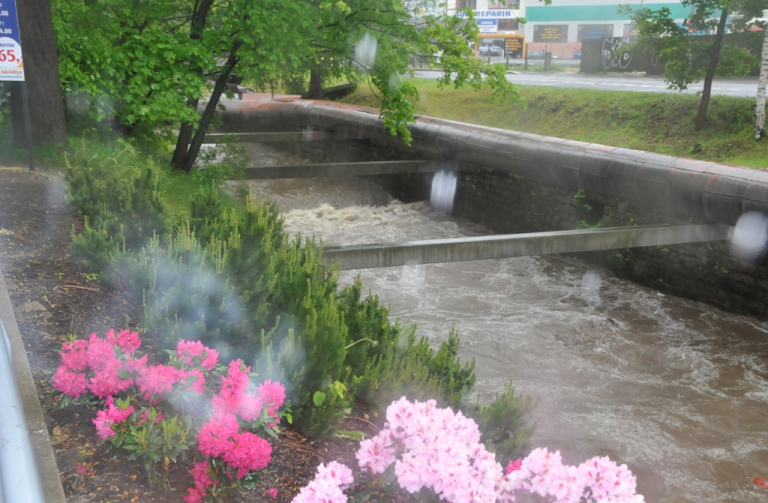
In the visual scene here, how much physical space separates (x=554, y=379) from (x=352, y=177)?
37.3 ft

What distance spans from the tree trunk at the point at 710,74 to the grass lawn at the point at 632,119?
0.18 m

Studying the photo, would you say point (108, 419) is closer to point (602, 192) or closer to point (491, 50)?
point (602, 192)

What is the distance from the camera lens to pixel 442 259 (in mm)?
8305

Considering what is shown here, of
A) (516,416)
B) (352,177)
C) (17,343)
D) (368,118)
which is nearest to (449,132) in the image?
(368,118)

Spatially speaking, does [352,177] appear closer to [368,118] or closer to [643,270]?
[368,118]

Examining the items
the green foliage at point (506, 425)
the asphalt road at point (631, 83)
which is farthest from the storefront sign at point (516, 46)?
the green foliage at point (506, 425)

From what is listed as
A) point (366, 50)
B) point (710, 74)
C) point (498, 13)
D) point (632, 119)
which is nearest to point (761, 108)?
point (710, 74)

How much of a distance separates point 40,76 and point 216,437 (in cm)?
774

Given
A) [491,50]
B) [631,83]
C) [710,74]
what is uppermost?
[491,50]

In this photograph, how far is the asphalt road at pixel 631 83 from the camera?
53.8ft

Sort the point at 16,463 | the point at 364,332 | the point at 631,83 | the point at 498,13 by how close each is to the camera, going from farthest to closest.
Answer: the point at 498,13
the point at 631,83
the point at 364,332
the point at 16,463

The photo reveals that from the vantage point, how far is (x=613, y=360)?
8211 mm

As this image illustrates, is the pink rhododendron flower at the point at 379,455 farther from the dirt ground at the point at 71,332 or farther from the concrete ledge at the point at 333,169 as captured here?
the concrete ledge at the point at 333,169

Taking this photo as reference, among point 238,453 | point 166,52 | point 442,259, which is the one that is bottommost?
point 442,259
